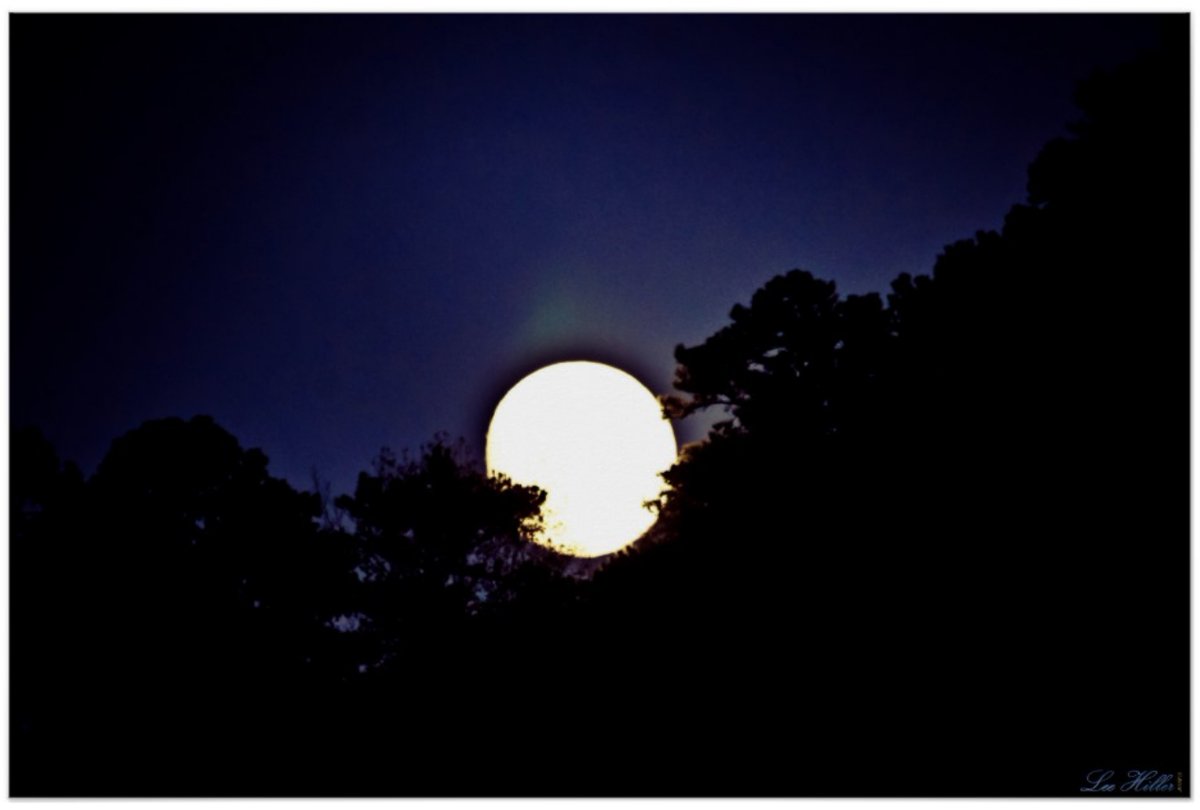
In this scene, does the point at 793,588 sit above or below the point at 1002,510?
below

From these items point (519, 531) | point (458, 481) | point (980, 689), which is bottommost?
point (980, 689)

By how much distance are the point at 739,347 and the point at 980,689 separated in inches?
340

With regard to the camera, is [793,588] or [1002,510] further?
[793,588]

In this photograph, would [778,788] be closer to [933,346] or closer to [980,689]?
[980,689]

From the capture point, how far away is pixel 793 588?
10156mm

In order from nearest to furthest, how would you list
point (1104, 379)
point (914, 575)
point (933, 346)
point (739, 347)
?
1. point (1104, 379)
2. point (914, 575)
3. point (933, 346)
4. point (739, 347)

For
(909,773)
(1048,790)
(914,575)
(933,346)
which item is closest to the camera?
(1048,790)

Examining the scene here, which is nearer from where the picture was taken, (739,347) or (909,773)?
(909,773)

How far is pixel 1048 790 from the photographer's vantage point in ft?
21.3

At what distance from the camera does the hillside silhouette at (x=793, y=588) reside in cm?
734

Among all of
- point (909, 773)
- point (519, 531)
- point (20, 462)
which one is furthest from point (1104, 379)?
point (20, 462)

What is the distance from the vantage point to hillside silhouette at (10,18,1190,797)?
734 centimetres

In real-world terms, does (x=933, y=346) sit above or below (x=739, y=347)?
below

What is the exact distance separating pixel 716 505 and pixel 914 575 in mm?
4437
